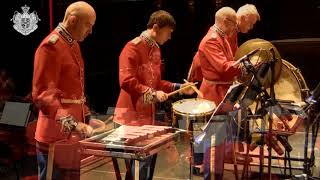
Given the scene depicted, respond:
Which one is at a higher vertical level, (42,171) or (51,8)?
(51,8)

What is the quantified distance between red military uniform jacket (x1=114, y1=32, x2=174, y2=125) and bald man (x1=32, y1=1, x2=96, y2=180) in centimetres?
71

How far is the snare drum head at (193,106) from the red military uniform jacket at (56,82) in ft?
3.06

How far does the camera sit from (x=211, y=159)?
3.78 metres

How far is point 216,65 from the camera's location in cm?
378

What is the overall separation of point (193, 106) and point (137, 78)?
45 cm

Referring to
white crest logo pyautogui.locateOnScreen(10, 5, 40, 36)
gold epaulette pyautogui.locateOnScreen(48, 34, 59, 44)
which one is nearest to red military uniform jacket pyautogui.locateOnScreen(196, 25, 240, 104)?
gold epaulette pyautogui.locateOnScreen(48, 34, 59, 44)

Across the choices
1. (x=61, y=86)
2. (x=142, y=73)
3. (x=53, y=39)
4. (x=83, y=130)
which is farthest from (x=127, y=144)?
(x=142, y=73)

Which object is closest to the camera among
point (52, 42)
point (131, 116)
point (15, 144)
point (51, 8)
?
point (52, 42)

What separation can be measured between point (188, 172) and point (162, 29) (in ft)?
4.61

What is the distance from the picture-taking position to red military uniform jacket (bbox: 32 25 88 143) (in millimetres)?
2619

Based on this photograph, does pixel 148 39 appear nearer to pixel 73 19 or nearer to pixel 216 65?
pixel 216 65

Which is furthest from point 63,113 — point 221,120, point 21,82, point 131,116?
point 21,82

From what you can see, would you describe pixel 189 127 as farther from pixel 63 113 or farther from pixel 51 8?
pixel 51 8

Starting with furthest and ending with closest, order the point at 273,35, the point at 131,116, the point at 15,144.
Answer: the point at 273,35
the point at 15,144
the point at 131,116
